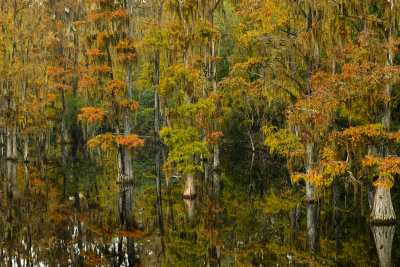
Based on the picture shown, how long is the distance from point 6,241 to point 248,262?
21.3 ft

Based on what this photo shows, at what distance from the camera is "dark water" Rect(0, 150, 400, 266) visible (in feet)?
28.7

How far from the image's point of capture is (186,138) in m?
15.0

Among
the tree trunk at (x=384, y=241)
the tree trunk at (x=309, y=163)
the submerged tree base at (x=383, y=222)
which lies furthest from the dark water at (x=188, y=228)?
the tree trunk at (x=309, y=163)

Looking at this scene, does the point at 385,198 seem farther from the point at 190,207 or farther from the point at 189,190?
the point at 189,190

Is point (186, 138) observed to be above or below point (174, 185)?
above

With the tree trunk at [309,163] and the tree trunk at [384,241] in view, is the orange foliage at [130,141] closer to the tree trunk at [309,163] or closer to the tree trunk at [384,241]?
the tree trunk at [309,163]

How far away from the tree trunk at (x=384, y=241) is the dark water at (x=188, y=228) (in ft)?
0.09

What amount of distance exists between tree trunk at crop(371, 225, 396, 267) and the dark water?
3 cm

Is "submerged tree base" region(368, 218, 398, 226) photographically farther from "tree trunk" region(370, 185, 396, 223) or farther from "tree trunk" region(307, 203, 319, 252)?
"tree trunk" region(307, 203, 319, 252)

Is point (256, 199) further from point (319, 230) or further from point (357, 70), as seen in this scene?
point (357, 70)

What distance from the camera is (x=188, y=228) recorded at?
11258mm

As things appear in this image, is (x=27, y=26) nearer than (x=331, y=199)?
No

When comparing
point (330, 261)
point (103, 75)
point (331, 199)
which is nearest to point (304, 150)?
point (331, 199)

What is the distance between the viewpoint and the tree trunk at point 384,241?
838 centimetres
